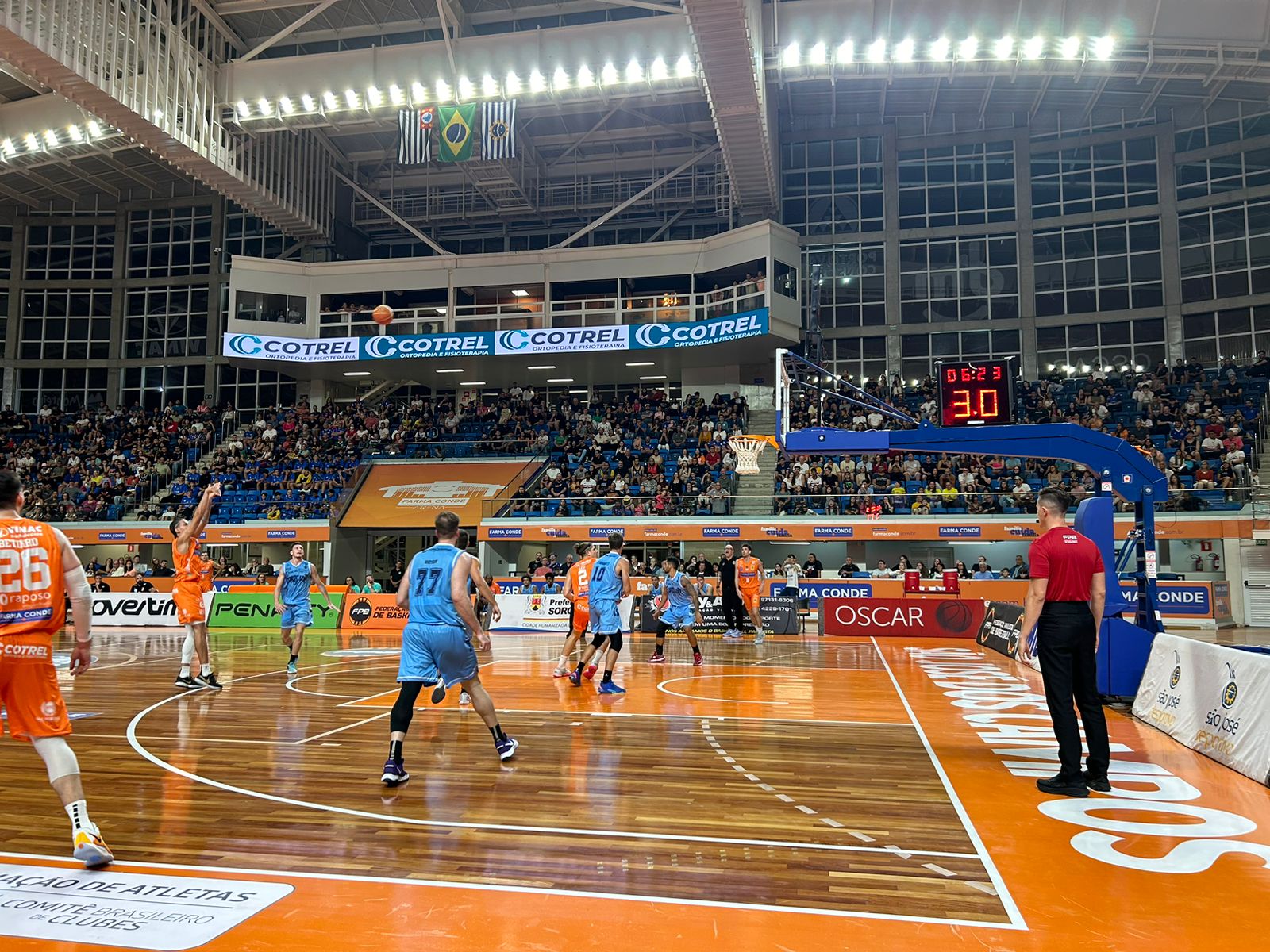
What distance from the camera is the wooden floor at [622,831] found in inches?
148

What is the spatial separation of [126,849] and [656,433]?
28236 mm

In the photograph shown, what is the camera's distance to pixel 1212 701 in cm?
771

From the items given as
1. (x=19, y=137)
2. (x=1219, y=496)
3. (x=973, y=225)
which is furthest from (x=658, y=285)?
(x=19, y=137)

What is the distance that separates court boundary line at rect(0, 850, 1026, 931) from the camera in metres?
3.86

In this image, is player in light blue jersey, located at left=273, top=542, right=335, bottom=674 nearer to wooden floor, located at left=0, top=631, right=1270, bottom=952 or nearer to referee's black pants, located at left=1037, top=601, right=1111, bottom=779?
wooden floor, located at left=0, top=631, right=1270, bottom=952

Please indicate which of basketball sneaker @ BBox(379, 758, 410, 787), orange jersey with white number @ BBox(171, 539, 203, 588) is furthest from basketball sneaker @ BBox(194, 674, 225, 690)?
basketball sneaker @ BBox(379, 758, 410, 787)

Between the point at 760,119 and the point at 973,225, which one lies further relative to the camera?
the point at 973,225

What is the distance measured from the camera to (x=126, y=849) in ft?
15.6

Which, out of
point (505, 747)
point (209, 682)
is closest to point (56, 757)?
point (505, 747)

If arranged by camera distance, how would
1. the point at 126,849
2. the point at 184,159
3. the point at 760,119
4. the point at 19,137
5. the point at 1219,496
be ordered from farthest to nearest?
the point at 19,137, the point at 184,159, the point at 760,119, the point at 1219,496, the point at 126,849

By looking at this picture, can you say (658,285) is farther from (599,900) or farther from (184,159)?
(599,900)

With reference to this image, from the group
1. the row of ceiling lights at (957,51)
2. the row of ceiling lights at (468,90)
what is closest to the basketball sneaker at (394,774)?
the row of ceiling lights at (468,90)

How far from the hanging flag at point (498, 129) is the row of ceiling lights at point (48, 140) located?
1288 cm

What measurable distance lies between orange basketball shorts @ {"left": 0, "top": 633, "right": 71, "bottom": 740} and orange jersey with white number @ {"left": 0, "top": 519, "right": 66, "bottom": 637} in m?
0.07
